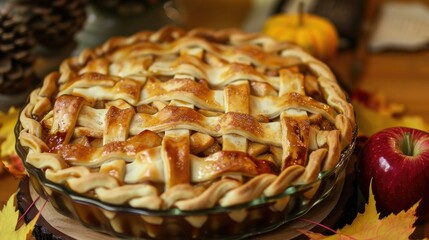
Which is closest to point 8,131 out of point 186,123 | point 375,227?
point 186,123

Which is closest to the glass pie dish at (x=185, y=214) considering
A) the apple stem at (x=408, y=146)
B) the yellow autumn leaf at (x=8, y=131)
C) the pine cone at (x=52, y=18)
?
the apple stem at (x=408, y=146)

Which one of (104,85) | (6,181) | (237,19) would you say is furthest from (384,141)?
(237,19)

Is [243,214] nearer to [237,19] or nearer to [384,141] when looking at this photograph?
[384,141]

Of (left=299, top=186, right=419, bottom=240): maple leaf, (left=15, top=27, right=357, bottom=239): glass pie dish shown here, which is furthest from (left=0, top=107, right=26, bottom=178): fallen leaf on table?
(left=299, top=186, right=419, bottom=240): maple leaf

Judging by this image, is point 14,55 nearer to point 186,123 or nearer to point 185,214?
point 186,123

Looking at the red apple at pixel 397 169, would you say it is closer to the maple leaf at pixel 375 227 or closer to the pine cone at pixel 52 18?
the maple leaf at pixel 375 227
